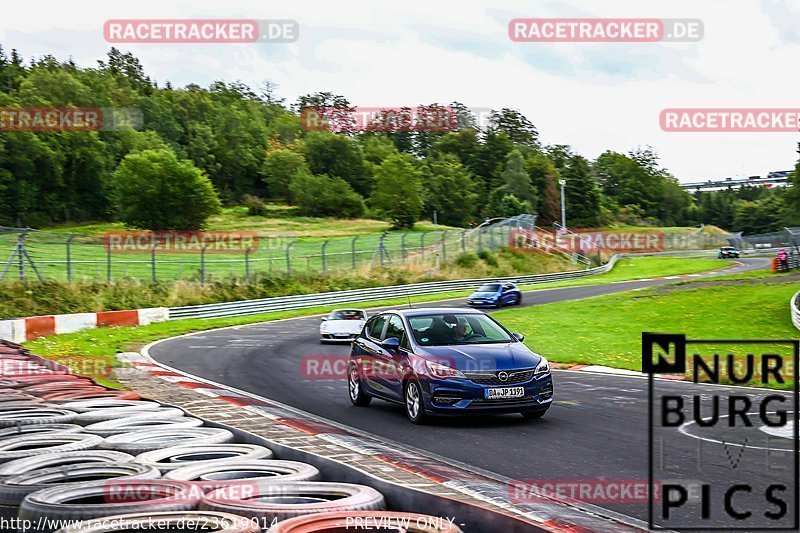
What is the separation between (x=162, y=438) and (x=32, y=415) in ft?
6.05

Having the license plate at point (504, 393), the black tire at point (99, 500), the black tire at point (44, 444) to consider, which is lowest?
the license plate at point (504, 393)

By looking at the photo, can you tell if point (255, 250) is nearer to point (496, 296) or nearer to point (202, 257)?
point (202, 257)

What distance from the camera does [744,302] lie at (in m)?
34.8

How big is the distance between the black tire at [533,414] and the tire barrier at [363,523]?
6759 millimetres

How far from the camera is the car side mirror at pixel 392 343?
12.4 meters

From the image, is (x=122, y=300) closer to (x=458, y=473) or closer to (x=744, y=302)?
(x=744, y=302)

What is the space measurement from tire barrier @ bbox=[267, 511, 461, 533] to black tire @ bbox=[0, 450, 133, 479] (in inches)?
98.1

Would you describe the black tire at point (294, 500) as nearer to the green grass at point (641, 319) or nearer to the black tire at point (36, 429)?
the black tire at point (36, 429)

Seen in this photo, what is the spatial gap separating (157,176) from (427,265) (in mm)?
41299

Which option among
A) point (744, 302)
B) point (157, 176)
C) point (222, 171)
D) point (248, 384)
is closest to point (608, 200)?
point (222, 171)

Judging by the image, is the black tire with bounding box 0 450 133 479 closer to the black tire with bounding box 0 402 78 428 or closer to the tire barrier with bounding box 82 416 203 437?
the tire barrier with bounding box 82 416 203 437

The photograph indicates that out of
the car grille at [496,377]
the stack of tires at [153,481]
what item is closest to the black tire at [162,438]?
the stack of tires at [153,481]

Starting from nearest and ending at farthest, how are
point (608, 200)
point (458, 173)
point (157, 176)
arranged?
1. point (157, 176)
2. point (458, 173)
3. point (608, 200)

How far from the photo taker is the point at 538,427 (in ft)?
36.7
